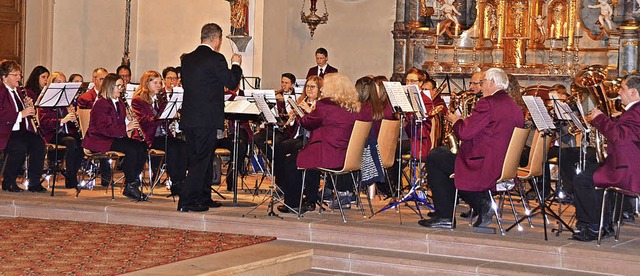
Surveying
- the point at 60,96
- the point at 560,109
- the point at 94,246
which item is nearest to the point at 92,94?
the point at 60,96

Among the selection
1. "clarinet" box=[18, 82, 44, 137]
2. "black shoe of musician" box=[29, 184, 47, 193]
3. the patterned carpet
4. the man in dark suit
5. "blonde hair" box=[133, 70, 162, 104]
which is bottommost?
the patterned carpet

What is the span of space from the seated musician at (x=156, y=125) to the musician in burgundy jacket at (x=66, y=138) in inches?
28.0

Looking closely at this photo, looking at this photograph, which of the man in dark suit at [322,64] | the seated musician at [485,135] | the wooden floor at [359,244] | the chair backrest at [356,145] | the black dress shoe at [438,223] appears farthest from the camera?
the man in dark suit at [322,64]

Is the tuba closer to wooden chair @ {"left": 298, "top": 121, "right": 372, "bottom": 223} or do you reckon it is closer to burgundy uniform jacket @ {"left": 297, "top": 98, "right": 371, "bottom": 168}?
wooden chair @ {"left": 298, "top": 121, "right": 372, "bottom": 223}

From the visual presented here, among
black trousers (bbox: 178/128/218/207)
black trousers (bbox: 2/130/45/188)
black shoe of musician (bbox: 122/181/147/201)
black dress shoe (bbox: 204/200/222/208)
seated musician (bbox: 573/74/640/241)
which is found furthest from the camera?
black trousers (bbox: 2/130/45/188)

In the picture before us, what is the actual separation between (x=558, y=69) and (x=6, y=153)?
24.9 ft

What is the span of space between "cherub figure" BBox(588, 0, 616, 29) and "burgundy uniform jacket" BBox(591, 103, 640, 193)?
22.8ft

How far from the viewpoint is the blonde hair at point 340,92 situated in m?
8.89

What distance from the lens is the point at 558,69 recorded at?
572 inches

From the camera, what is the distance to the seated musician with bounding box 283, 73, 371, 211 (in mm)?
8883

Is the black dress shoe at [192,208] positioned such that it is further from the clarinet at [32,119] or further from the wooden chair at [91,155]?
the clarinet at [32,119]

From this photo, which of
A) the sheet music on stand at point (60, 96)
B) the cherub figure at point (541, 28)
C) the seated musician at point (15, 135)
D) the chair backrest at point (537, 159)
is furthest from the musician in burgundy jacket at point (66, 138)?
the cherub figure at point (541, 28)

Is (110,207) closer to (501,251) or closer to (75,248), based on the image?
(75,248)

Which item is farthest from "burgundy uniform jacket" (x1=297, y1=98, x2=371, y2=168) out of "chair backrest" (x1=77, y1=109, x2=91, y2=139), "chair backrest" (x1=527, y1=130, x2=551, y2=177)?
"chair backrest" (x1=77, y1=109, x2=91, y2=139)
